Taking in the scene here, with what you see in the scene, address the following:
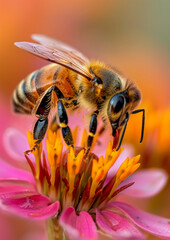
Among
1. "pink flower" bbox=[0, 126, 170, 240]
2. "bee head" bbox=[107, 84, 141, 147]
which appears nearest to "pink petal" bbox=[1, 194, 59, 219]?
"pink flower" bbox=[0, 126, 170, 240]

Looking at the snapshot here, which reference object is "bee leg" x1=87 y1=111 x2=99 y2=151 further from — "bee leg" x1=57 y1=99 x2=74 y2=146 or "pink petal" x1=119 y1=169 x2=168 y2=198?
"pink petal" x1=119 y1=169 x2=168 y2=198

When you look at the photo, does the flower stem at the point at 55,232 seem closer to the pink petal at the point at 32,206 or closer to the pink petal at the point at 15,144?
the pink petal at the point at 32,206

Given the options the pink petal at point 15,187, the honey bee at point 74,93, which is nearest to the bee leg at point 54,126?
the honey bee at point 74,93

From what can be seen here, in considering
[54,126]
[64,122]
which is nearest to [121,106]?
[64,122]

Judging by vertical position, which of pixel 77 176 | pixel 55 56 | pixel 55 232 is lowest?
pixel 55 232

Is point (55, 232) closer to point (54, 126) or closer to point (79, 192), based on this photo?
point (79, 192)

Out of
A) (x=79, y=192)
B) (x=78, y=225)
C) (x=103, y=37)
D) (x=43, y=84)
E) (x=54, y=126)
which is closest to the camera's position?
(x=78, y=225)

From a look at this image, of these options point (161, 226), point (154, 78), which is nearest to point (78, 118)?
point (161, 226)
